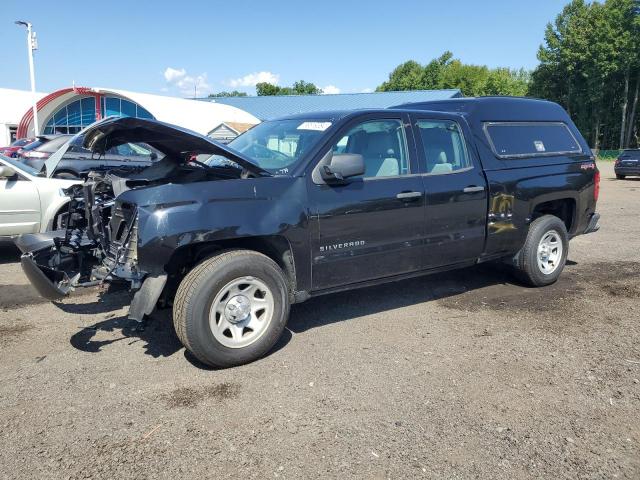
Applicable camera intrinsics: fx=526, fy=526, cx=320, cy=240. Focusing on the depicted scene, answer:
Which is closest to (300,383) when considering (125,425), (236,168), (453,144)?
(125,425)

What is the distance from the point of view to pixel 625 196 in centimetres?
1770

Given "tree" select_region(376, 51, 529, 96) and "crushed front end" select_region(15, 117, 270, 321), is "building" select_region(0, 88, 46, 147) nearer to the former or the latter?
"crushed front end" select_region(15, 117, 270, 321)

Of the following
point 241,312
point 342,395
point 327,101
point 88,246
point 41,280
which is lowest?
point 342,395

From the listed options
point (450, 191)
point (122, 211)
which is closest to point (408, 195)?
point (450, 191)

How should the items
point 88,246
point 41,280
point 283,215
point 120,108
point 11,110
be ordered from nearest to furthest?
1. point 41,280
2. point 283,215
3. point 88,246
4. point 120,108
5. point 11,110

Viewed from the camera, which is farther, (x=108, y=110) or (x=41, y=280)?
(x=108, y=110)

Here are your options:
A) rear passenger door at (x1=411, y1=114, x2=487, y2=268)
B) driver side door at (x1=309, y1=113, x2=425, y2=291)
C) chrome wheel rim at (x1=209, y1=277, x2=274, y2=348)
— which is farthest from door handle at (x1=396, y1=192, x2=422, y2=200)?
chrome wheel rim at (x1=209, y1=277, x2=274, y2=348)

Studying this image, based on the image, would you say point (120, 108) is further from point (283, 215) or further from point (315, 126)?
point (283, 215)

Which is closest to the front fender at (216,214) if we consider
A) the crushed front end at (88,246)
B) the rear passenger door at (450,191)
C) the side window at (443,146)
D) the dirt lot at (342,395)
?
the crushed front end at (88,246)

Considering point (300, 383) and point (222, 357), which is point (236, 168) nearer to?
point (222, 357)

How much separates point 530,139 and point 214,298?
4166mm

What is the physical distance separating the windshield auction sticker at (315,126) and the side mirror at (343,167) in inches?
16.5

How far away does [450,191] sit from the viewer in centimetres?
498

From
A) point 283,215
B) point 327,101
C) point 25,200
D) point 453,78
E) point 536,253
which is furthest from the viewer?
point 453,78
